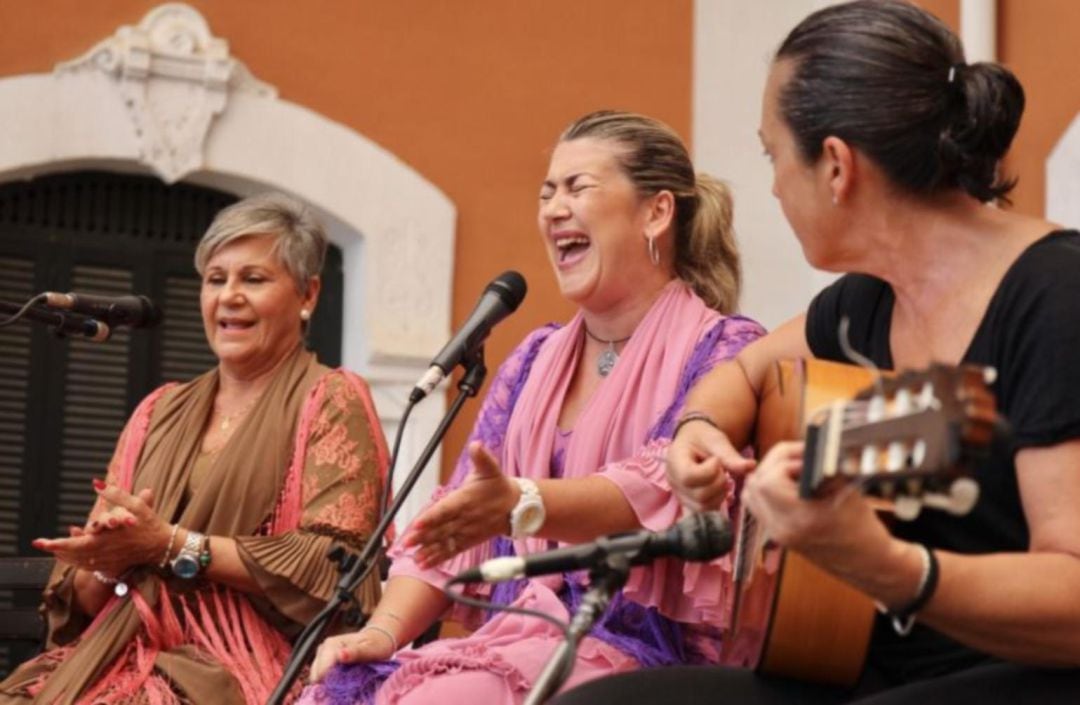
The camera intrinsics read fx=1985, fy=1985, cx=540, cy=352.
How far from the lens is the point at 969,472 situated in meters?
1.94

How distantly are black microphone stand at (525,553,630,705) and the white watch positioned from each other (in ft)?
2.59

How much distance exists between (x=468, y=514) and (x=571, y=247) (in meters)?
0.88

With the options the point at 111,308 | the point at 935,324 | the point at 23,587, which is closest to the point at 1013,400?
the point at 935,324

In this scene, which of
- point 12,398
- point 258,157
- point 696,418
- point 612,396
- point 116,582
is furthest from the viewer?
point 258,157

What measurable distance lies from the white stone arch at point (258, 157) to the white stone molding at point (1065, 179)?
200cm

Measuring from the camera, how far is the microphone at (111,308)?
150 inches

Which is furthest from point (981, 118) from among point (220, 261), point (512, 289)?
point (220, 261)

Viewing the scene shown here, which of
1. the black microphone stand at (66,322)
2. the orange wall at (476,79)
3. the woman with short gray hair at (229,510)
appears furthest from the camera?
the orange wall at (476,79)

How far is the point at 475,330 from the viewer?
3436 millimetres

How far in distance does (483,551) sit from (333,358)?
311 centimetres

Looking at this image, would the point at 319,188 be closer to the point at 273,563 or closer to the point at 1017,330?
the point at 273,563

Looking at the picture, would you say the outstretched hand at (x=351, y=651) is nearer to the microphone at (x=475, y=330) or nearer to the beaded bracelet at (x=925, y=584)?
the microphone at (x=475, y=330)

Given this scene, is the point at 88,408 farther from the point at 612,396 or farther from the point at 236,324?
the point at 612,396

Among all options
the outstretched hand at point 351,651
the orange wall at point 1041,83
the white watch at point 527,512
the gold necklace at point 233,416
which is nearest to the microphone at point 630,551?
the white watch at point 527,512
